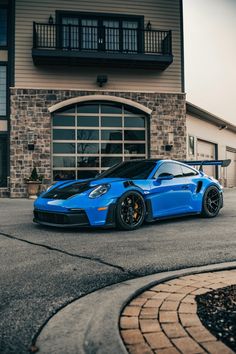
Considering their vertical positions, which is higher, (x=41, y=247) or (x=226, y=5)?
(x=226, y=5)

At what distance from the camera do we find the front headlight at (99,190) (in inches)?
243

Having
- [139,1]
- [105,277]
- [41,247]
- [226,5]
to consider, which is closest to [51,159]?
[139,1]

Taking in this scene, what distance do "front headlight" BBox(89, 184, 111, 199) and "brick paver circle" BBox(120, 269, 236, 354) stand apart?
3048 mm

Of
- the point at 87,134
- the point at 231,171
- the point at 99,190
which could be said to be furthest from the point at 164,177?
the point at 231,171

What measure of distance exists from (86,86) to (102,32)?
8.13ft

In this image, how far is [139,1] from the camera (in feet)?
57.7

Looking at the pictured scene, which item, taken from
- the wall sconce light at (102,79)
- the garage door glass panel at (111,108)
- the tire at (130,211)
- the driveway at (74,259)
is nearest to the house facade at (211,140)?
the garage door glass panel at (111,108)

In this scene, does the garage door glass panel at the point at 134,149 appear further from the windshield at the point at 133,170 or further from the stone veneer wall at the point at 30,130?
the windshield at the point at 133,170

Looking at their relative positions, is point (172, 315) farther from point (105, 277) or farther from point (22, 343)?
point (105, 277)

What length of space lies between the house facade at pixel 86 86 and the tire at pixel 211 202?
9034 mm

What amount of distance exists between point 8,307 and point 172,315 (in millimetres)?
1144

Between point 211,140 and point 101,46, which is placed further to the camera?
point 211,140

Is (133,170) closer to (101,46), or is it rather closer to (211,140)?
(101,46)

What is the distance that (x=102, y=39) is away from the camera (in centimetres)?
1697
